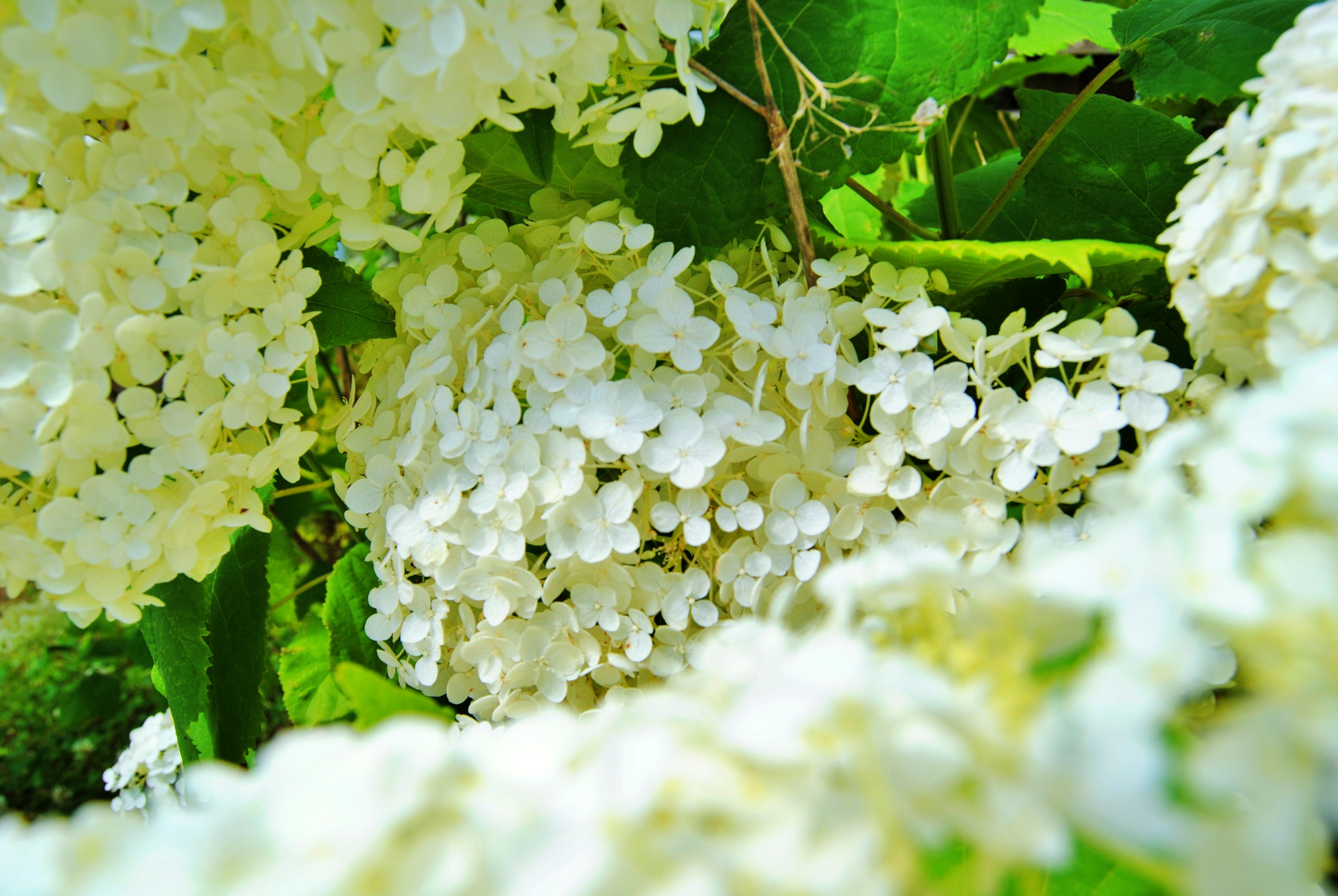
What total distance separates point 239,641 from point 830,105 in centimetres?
54

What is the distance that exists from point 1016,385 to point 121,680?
1.73 metres

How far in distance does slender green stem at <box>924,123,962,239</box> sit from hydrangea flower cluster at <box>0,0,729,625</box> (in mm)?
219

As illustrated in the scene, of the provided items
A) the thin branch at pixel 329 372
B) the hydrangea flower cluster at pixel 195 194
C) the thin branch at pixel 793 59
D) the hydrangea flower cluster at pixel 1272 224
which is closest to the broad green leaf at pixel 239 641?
the hydrangea flower cluster at pixel 195 194

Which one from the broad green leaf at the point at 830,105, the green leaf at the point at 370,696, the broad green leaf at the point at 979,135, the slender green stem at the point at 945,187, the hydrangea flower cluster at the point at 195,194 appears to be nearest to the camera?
the green leaf at the point at 370,696

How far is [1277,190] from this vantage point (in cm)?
34

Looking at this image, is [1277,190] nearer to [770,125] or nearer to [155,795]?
[770,125]

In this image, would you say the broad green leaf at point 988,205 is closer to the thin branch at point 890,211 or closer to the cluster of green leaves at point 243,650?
the thin branch at point 890,211

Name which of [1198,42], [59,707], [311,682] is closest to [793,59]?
[1198,42]

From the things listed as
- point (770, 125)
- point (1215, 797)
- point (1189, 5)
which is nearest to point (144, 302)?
point (770, 125)

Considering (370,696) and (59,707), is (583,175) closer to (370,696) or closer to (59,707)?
(370,696)

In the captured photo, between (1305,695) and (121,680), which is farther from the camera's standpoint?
(121,680)

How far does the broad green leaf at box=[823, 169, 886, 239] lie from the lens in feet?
3.08

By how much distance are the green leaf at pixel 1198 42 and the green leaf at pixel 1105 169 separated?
1.7 inches

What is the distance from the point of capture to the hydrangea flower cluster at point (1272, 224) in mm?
324
